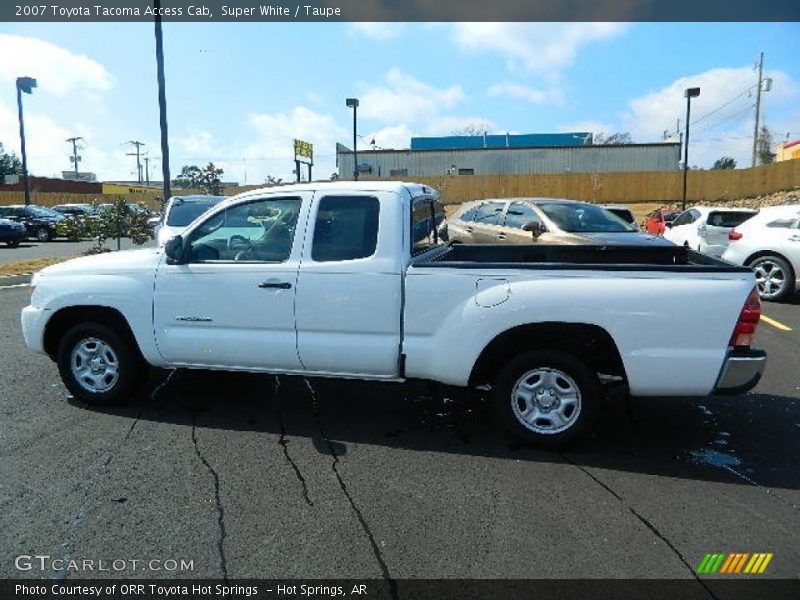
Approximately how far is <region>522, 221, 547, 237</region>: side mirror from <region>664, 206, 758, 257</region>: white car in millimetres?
3784

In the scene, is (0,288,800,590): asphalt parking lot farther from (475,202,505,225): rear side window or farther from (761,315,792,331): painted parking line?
(475,202,505,225): rear side window

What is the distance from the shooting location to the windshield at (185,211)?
11094 millimetres

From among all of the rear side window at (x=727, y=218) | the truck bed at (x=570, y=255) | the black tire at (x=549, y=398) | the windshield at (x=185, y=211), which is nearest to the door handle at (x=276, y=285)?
the truck bed at (x=570, y=255)

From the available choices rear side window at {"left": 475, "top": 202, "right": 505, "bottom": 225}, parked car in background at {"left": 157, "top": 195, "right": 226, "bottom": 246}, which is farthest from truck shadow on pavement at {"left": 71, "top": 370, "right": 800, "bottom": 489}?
rear side window at {"left": 475, "top": 202, "right": 505, "bottom": 225}

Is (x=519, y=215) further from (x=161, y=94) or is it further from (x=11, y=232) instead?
(x=11, y=232)

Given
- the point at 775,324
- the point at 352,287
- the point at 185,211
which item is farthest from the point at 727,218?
the point at 185,211

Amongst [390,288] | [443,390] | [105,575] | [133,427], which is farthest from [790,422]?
[133,427]

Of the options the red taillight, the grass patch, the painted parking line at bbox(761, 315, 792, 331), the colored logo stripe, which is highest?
the red taillight

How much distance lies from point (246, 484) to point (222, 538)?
0.60 m

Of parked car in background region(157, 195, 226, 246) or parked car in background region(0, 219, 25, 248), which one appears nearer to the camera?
parked car in background region(157, 195, 226, 246)

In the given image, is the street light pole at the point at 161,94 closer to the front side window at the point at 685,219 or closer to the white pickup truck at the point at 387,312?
the white pickup truck at the point at 387,312

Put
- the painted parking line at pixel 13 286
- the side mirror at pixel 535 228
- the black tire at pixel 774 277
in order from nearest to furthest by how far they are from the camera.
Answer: the side mirror at pixel 535 228 → the black tire at pixel 774 277 → the painted parking line at pixel 13 286

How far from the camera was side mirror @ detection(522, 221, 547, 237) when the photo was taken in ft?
31.1

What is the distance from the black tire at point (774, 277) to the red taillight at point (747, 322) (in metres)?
7.31
